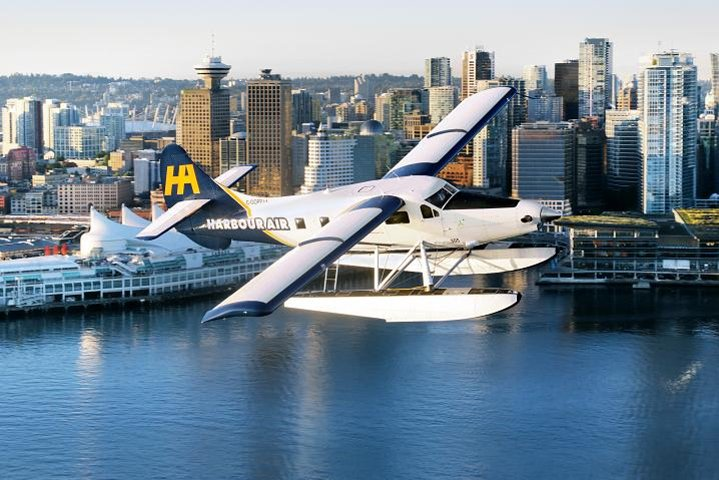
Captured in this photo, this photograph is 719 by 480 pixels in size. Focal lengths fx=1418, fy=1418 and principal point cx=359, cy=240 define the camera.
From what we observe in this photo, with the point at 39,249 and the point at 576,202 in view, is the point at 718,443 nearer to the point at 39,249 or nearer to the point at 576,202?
the point at 39,249

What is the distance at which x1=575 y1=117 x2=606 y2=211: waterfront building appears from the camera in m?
39.1

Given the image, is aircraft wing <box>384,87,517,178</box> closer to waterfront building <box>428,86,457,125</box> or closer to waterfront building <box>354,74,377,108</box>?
waterfront building <box>428,86,457,125</box>

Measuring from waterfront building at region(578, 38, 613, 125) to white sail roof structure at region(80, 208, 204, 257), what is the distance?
28563mm

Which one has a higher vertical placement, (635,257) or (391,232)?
(391,232)

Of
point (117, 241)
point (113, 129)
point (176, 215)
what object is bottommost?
point (117, 241)

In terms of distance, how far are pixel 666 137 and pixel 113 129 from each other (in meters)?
31.0

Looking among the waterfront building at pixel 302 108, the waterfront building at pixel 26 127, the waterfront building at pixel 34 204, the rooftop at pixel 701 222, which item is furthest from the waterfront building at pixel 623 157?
the waterfront building at pixel 26 127

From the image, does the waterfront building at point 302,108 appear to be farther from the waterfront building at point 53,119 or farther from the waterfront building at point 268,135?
the waterfront building at point 53,119

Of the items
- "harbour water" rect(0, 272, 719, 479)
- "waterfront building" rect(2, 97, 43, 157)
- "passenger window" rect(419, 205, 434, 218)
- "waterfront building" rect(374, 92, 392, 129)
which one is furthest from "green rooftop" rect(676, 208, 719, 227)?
"waterfront building" rect(2, 97, 43, 157)

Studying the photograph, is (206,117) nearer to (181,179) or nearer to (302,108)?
(302,108)

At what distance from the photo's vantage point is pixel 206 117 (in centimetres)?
4394

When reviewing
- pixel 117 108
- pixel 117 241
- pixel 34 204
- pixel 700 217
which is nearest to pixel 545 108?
pixel 34 204

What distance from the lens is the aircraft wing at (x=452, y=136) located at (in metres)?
12.5

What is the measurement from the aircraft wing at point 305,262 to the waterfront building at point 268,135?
28.6 m
